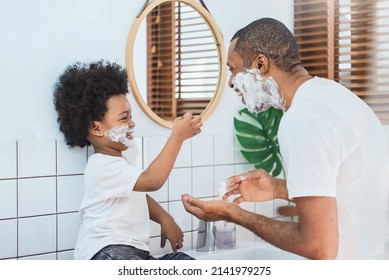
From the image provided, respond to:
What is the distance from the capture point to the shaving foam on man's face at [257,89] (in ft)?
3.74

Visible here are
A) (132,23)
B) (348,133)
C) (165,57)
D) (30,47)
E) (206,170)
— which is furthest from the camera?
(206,170)

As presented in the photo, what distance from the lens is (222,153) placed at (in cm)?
165

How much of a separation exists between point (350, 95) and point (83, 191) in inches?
22.4

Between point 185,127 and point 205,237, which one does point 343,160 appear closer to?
point 185,127

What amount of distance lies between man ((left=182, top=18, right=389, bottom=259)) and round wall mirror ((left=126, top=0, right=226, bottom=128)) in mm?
313

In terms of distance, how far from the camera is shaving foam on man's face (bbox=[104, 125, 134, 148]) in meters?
1.29

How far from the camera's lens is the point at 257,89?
3.82 ft

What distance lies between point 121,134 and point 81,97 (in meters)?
0.11

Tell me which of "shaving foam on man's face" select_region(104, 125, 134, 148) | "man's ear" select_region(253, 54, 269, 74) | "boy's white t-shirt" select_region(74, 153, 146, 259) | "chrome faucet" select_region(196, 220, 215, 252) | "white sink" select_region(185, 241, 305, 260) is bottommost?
"white sink" select_region(185, 241, 305, 260)

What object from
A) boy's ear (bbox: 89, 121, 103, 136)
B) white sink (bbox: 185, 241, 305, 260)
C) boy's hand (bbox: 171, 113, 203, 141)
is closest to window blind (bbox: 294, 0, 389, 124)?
white sink (bbox: 185, 241, 305, 260)

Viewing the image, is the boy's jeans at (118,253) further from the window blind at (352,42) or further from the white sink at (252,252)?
the window blind at (352,42)

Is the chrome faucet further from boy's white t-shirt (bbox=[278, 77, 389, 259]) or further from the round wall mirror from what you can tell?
boy's white t-shirt (bbox=[278, 77, 389, 259])
